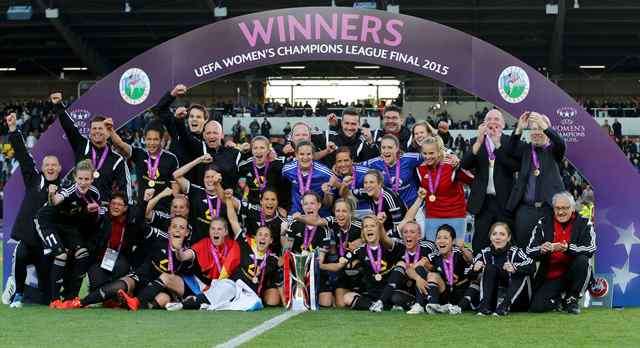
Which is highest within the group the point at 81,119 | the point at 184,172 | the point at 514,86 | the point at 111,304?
the point at 514,86

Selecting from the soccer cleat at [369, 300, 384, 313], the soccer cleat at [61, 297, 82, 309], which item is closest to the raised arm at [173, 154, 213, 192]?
the soccer cleat at [61, 297, 82, 309]

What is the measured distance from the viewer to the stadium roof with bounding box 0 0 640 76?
34156 mm

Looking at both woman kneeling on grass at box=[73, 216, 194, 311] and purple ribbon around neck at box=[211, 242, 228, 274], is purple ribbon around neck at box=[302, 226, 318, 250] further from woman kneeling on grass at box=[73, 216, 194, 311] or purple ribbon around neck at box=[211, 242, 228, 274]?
woman kneeling on grass at box=[73, 216, 194, 311]

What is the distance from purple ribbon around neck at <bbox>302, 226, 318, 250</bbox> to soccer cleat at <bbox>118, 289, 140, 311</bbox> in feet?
5.27

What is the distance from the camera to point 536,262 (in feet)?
31.4

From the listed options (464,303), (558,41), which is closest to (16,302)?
(464,303)

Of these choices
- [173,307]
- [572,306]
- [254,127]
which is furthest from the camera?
[254,127]

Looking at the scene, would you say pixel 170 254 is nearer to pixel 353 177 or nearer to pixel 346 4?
pixel 353 177

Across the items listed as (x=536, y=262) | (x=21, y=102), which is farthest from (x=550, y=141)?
(x=21, y=102)

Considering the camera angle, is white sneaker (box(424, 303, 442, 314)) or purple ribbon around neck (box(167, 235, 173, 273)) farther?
purple ribbon around neck (box(167, 235, 173, 273))

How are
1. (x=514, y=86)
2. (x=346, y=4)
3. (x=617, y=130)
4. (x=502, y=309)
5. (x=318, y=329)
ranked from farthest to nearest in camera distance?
(x=346, y=4)
(x=617, y=130)
(x=514, y=86)
(x=502, y=309)
(x=318, y=329)

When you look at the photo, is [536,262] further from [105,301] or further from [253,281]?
[105,301]

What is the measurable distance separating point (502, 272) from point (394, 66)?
2.44 m

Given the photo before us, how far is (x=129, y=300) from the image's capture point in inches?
386
